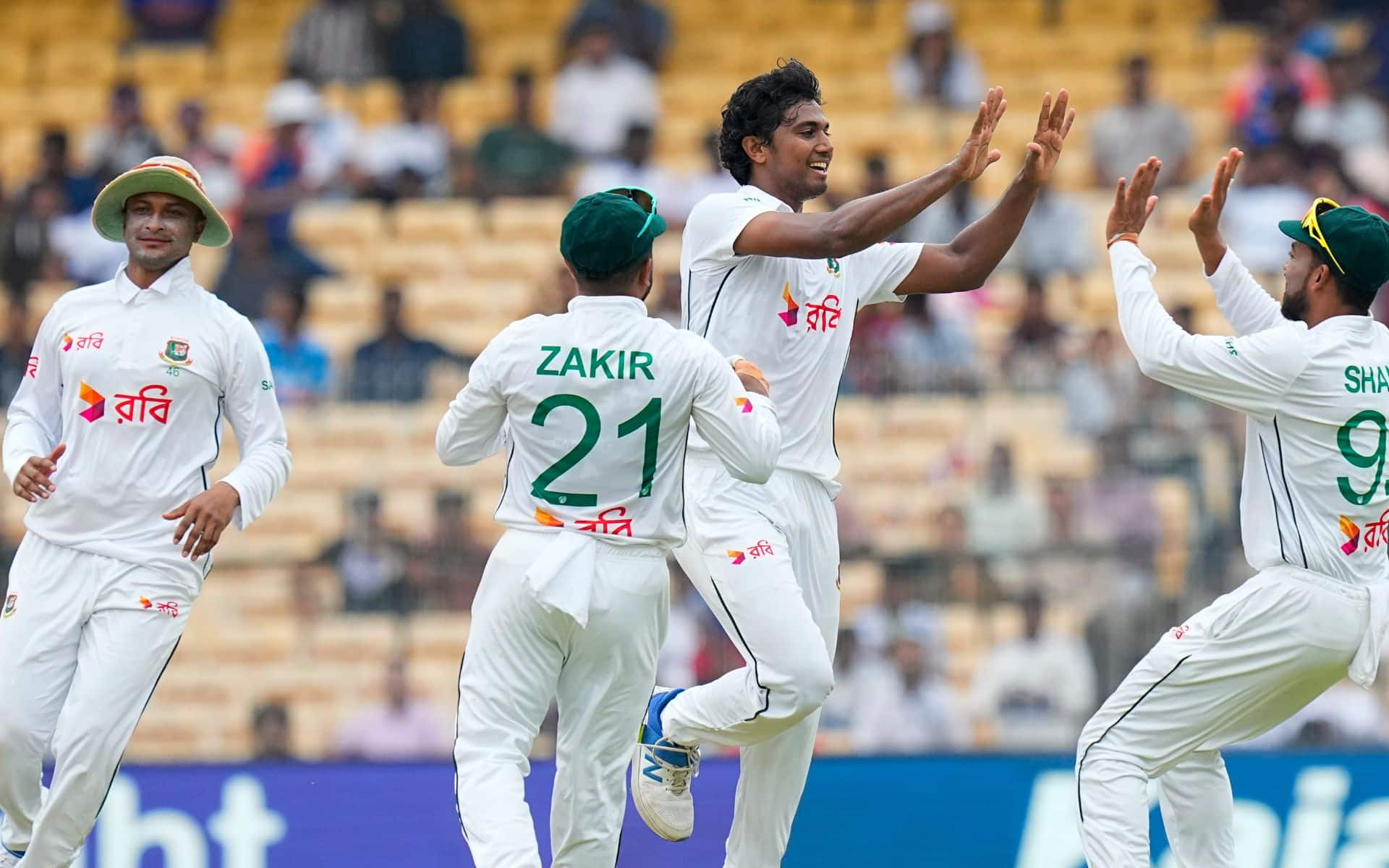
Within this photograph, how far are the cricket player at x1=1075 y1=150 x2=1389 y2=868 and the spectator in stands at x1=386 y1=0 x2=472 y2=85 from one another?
33.3 feet

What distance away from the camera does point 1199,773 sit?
24.5ft

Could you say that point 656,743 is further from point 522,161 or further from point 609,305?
point 522,161

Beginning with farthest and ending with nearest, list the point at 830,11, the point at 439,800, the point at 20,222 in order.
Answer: the point at 830,11
the point at 20,222
the point at 439,800

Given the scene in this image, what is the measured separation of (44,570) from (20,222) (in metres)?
8.68

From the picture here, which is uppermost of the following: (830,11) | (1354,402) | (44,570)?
(830,11)

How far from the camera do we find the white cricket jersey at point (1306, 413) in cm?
706

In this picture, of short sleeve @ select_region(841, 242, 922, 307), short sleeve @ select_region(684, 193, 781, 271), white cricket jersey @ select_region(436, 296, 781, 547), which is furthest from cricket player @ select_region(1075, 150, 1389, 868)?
white cricket jersey @ select_region(436, 296, 781, 547)

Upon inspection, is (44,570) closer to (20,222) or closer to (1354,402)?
(1354,402)

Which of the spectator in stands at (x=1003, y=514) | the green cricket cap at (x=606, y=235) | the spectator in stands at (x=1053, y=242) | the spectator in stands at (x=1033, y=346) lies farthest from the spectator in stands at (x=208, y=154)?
the green cricket cap at (x=606, y=235)

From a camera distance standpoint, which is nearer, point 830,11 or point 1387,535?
point 1387,535

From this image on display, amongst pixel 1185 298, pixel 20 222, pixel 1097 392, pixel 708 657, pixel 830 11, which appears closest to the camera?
pixel 708 657

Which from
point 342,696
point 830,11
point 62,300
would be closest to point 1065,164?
point 830,11

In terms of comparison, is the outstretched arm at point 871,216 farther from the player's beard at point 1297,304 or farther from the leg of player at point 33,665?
the leg of player at point 33,665

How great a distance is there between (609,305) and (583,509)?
→ 2.16 feet
